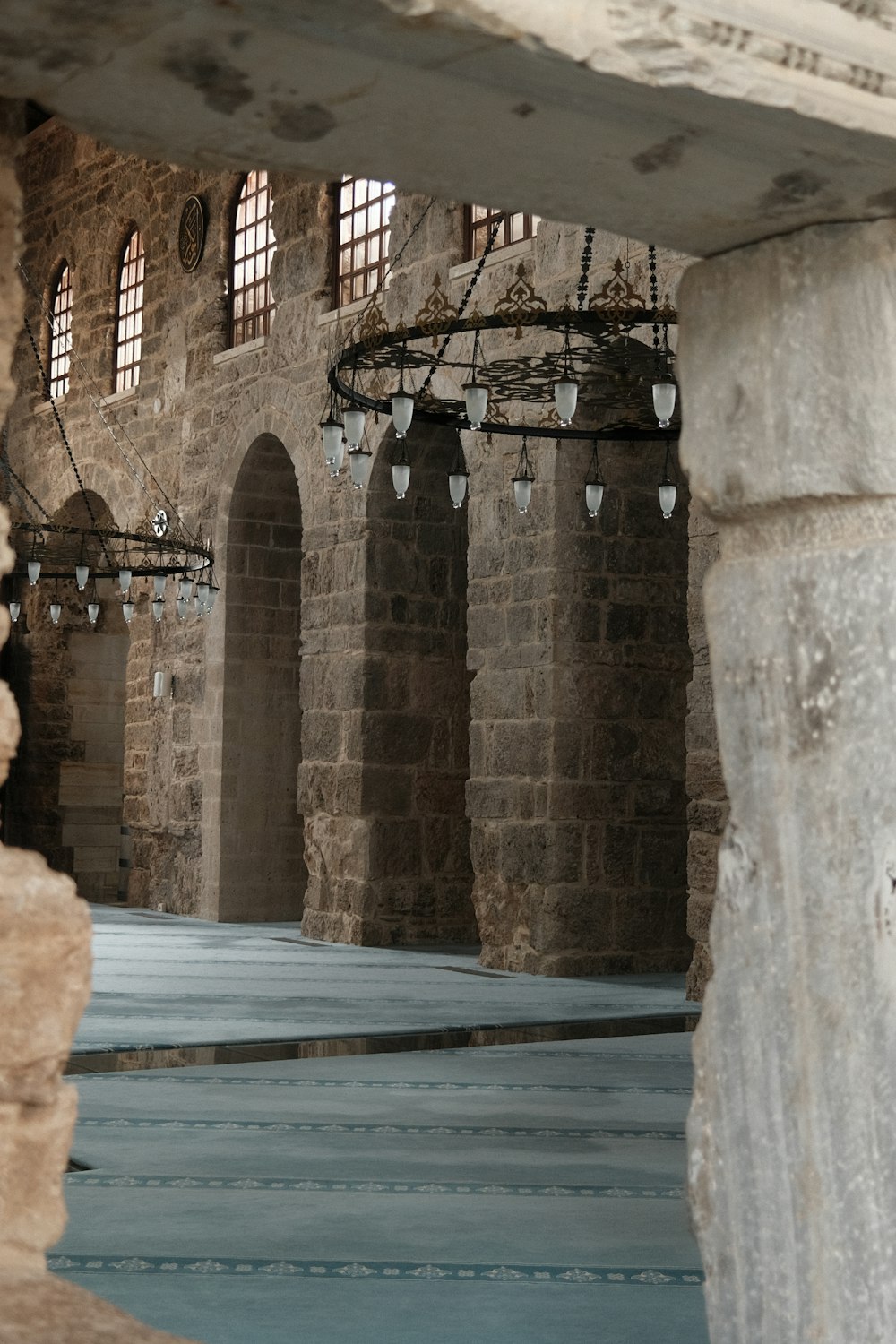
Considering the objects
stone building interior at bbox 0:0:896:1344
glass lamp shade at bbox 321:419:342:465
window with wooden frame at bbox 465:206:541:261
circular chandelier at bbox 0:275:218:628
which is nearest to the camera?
stone building interior at bbox 0:0:896:1344

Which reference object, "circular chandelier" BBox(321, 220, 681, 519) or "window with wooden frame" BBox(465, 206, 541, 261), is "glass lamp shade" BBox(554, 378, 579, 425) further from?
"window with wooden frame" BBox(465, 206, 541, 261)

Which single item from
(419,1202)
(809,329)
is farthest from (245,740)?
(809,329)

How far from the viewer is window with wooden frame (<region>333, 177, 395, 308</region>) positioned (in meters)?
12.5

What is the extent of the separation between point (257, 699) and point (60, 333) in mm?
5569

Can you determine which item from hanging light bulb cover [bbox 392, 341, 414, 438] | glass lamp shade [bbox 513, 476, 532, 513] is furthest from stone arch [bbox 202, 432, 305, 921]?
hanging light bulb cover [bbox 392, 341, 414, 438]

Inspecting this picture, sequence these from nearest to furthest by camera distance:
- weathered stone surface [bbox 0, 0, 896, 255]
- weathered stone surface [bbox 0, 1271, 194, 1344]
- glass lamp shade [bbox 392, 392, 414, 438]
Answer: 1. weathered stone surface [bbox 0, 1271, 194, 1344]
2. weathered stone surface [bbox 0, 0, 896, 255]
3. glass lamp shade [bbox 392, 392, 414, 438]

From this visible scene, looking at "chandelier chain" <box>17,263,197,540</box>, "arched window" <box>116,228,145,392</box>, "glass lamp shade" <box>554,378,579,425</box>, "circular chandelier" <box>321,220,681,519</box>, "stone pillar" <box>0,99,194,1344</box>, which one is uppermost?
"arched window" <box>116,228,145,392</box>

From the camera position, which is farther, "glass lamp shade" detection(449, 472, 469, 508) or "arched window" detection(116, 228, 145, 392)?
"arched window" detection(116, 228, 145, 392)

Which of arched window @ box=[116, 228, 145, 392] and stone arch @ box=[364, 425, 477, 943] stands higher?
arched window @ box=[116, 228, 145, 392]

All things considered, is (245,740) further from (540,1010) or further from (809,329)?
(809,329)

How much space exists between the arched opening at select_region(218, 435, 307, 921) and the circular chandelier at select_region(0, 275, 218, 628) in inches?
15.0

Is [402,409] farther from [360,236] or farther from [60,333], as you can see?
[60,333]

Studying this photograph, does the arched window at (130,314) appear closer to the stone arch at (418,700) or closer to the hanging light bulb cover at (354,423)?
the stone arch at (418,700)

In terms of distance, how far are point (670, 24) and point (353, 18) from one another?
41 centimetres
